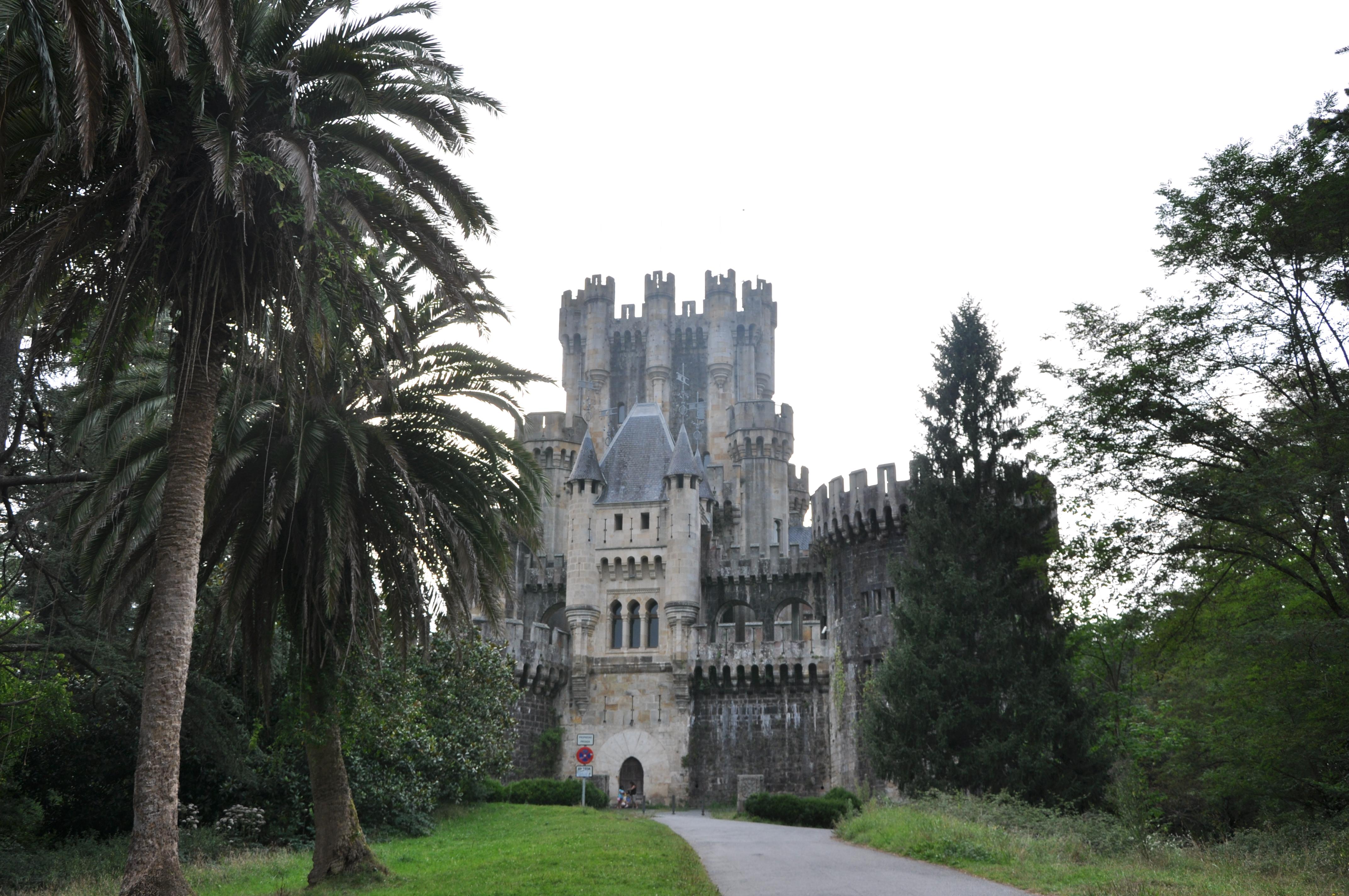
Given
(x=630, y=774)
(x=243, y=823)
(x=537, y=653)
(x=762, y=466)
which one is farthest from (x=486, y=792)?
(x=762, y=466)

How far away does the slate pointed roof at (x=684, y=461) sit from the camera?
142 feet

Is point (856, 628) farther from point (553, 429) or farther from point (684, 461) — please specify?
point (553, 429)

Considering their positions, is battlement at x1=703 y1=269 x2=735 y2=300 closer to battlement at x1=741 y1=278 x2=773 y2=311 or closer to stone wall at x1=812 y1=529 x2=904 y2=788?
battlement at x1=741 y1=278 x2=773 y2=311

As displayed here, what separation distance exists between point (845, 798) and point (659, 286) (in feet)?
132

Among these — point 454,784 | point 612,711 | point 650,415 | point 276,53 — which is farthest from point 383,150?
point 650,415

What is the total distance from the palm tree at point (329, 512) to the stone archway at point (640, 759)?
25.8 meters

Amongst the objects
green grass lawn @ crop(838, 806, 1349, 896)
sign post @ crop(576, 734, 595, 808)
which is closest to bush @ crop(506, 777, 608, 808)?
sign post @ crop(576, 734, 595, 808)

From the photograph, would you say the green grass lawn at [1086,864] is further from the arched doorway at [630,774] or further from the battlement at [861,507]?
the arched doorway at [630,774]

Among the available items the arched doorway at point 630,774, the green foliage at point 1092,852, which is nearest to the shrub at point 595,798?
the arched doorway at point 630,774

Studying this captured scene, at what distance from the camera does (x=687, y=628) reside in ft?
138

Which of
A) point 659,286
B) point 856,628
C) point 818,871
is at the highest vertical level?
point 659,286

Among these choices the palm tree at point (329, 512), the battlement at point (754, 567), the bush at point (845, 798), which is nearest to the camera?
the palm tree at point (329, 512)

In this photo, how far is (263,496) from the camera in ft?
48.6

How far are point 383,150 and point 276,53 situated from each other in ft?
5.26
